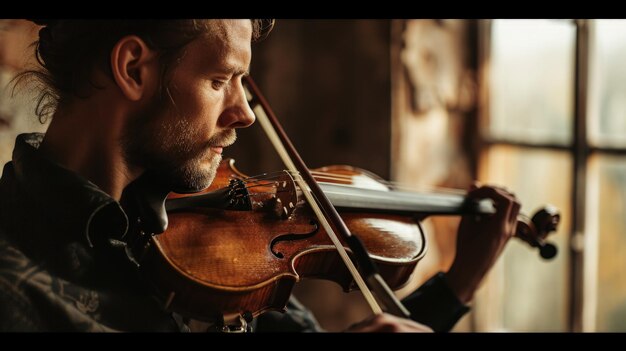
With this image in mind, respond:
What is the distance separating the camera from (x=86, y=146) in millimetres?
849

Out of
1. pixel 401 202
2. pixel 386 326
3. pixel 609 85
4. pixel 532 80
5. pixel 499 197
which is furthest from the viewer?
pixel 532 80

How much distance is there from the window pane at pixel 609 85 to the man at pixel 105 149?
1.40 meters

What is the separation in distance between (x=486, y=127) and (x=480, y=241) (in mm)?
991

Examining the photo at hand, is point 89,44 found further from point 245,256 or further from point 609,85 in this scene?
point 609,85

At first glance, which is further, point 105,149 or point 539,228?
point 539,228

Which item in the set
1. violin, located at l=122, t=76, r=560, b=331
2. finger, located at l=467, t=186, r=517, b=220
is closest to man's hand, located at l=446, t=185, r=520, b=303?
finger, located at l=467, t=186, r=517, b=220

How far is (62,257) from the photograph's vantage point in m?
0.83

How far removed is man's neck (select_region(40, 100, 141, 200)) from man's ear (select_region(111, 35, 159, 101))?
33 mm

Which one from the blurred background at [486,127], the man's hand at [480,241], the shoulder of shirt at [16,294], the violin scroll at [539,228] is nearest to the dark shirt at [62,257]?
the shoulder of shirt at [16,294]

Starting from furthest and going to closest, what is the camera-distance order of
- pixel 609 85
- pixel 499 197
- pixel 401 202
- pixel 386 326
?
pixel 609 85
pixel 499 197
pixel 401 202
pixel 386 326

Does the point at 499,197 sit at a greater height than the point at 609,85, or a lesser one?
lesser

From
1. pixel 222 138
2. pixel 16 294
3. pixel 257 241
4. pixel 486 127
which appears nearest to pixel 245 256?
pixel 257 241

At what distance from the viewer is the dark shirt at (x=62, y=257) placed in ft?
2.59

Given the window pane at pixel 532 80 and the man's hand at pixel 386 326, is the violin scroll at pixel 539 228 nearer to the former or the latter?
the man's hand at pixel 386 326
